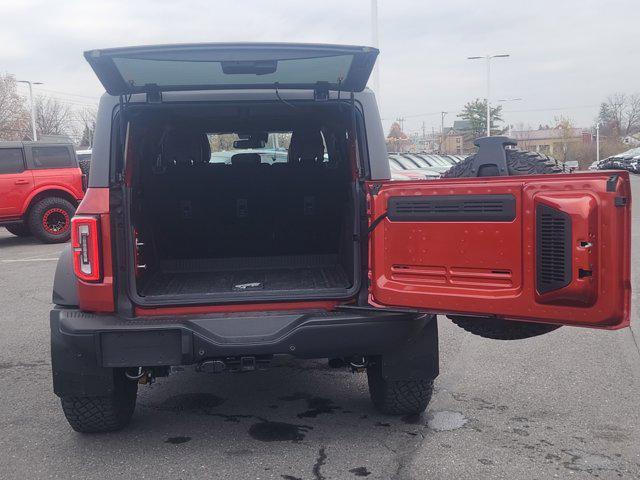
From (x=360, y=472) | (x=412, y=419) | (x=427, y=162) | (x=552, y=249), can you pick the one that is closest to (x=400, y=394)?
(x=412, y=419)

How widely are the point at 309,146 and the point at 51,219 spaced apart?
32.9 feet

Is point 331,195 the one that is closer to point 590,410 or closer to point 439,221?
point 439,221

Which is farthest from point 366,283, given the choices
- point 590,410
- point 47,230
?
point 47,230

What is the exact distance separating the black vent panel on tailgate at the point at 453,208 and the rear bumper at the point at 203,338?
530 millimetres

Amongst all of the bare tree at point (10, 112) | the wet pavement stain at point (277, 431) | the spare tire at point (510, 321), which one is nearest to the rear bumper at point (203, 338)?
the spare tire at point (510, 321)

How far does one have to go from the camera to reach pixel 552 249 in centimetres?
319

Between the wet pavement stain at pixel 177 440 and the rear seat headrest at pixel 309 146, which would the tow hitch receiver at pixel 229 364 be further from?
the rear seat headrest at pixel 309 146

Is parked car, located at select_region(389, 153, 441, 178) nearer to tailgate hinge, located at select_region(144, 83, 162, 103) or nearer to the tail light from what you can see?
tailgate hinge, located at select_region(144, 83, 162, 103)

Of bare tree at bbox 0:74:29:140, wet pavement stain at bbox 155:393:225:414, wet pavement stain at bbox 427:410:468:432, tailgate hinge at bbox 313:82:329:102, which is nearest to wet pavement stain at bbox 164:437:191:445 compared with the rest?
wet pavement stain at bbox 155:393:225:414

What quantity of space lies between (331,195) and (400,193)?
1784 mm

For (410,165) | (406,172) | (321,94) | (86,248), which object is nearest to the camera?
(86,248)

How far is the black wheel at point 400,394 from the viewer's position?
410 centimetres

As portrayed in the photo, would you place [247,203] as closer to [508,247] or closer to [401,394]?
[401,394]

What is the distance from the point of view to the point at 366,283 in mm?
3875
